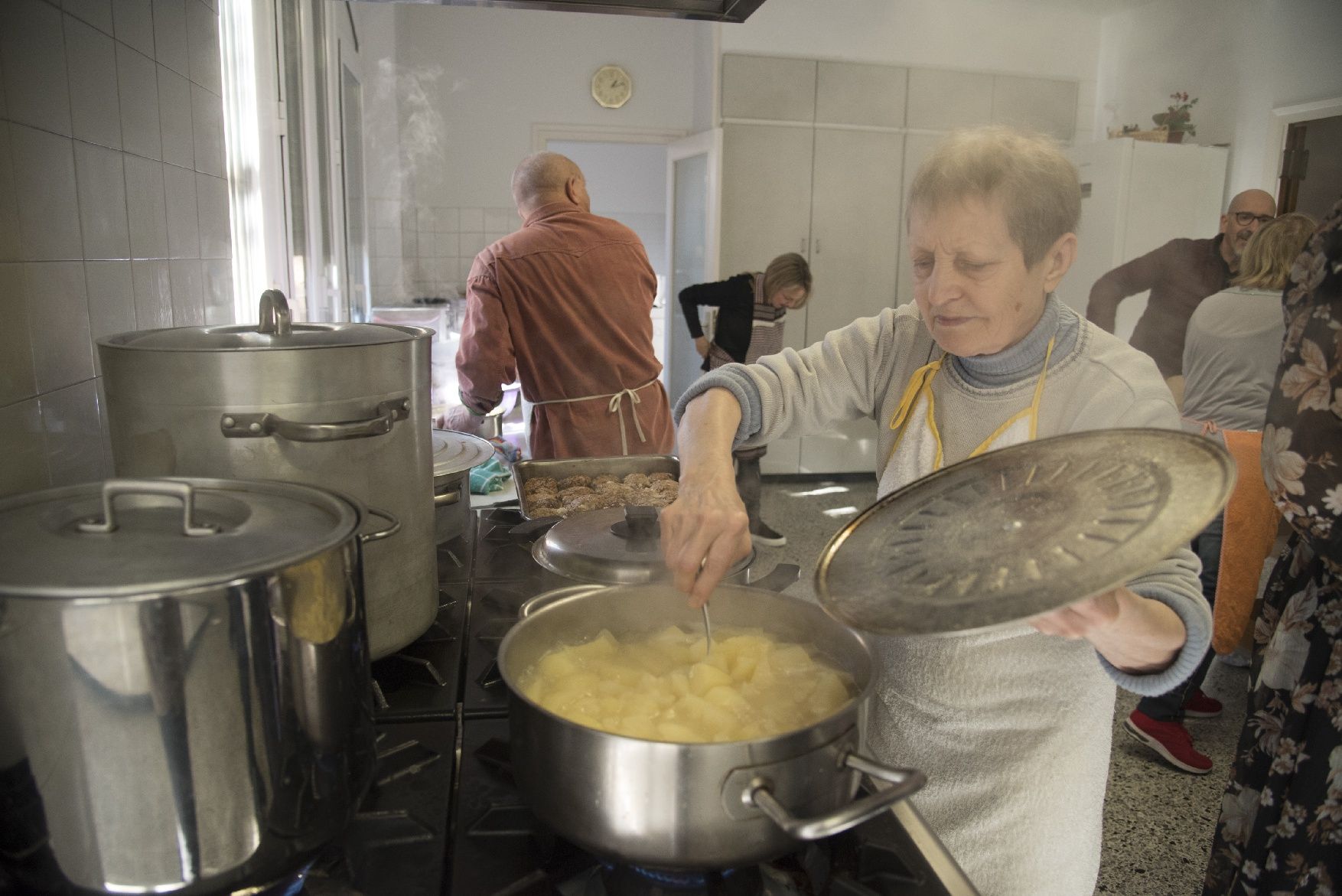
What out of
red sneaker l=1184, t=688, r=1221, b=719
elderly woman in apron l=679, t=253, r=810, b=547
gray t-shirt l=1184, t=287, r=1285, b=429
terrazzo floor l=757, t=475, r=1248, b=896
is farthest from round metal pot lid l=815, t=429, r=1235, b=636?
elderly woman in apron l=679, t=253, r=810, b=547

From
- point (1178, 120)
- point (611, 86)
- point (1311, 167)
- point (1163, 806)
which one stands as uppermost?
point (611, 86)

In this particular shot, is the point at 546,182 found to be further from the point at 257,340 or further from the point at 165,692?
the point at 165,692

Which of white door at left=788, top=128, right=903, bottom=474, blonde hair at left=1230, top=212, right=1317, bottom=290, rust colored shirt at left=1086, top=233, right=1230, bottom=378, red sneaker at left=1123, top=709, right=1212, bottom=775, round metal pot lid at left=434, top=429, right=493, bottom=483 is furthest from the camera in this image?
white door at left=788, top=128, right=903, bottom=474

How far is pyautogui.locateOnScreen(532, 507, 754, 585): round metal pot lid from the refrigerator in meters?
4.42

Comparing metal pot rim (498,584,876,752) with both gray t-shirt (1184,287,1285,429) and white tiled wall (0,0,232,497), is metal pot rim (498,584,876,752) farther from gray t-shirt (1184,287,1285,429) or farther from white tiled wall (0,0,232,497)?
gray t-shirt (1184,287,1285,429)

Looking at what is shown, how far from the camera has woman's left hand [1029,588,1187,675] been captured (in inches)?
32.8

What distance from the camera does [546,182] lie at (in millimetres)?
→ 2904

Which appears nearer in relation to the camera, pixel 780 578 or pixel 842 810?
pixel 842 810

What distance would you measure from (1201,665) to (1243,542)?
0.45 meters

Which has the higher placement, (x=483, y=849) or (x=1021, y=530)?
(x=1021, y=530)

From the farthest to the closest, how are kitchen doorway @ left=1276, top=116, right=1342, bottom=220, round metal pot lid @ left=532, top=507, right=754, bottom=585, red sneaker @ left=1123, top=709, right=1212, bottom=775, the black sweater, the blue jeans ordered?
the black sweater → kitchen doorway @ left=1276, top=116, right=1342, bottom=220 → the blue jeans → red sneaker @ left=1123, top=709, right=1212, bottom=775 → round metal pot lid @ left=532, top=507, right=754, bottom=585

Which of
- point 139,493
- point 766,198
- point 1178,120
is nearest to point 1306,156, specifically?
point 1178,120

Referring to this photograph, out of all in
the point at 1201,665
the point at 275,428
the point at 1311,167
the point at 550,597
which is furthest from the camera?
the point at 1311,167

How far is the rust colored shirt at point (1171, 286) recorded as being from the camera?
4.04 meters
